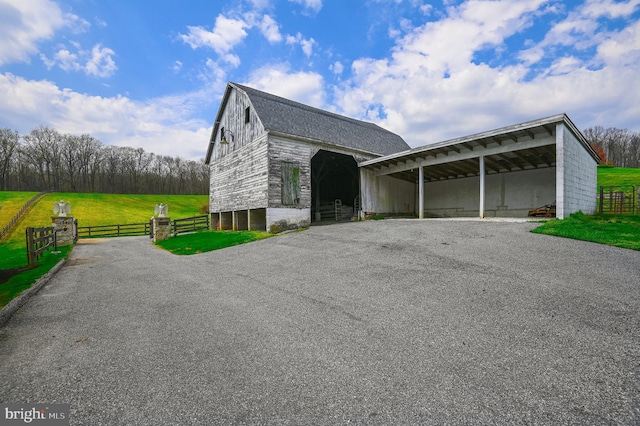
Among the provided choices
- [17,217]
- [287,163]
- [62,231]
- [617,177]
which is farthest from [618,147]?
[17,217]

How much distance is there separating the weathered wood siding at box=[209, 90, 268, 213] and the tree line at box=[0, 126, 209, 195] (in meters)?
47.1

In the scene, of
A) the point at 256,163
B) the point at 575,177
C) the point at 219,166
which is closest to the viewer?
the point at 575,177

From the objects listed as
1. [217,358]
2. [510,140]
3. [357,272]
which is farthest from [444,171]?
[217,358]

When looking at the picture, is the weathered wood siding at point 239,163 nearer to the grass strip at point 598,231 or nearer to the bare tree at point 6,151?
the grass strip at point 598,231

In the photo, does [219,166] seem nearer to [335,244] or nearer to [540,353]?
[335,244]

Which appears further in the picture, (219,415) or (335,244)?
(335,244)

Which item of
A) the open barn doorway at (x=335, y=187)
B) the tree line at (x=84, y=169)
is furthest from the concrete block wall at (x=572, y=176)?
the tree line at (x=84, y=169)

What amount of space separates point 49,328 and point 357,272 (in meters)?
5.28

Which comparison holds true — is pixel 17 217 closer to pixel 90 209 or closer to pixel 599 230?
pixel 90 209

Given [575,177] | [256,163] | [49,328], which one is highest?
[256,163]

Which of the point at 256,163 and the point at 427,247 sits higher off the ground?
the point at 256,163

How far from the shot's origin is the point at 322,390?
255cm

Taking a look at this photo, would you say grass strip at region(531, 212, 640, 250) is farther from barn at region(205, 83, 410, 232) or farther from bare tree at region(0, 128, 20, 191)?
bare tree at region(0, 128, 20, 191)

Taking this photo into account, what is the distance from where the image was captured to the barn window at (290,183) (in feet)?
50.6
